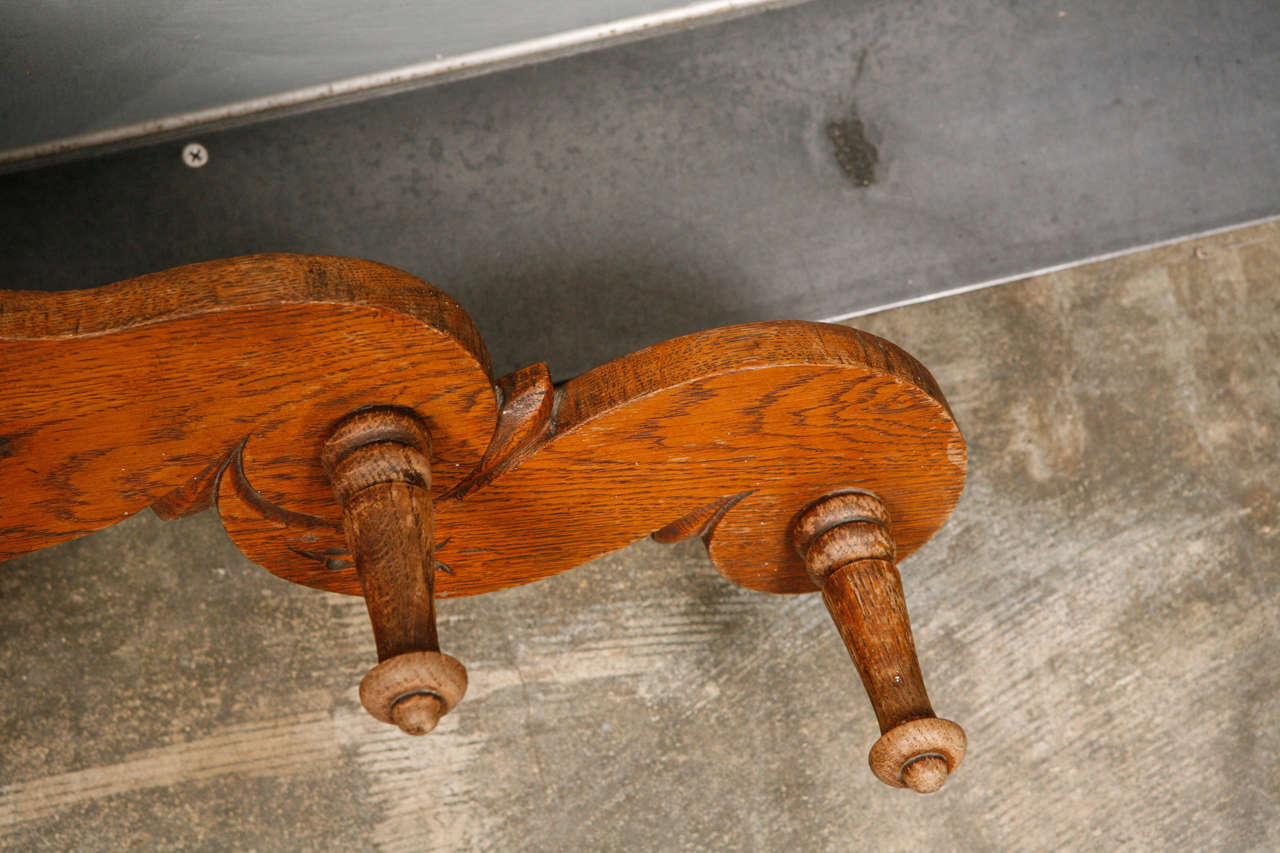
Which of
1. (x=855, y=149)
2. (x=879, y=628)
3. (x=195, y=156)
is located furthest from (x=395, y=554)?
(x=855, y=149)

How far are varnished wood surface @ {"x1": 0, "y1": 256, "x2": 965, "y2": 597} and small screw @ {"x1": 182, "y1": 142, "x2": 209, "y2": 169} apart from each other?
396 mm

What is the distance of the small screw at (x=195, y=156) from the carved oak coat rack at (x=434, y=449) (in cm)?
39

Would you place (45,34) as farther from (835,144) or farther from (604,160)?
(835,144)

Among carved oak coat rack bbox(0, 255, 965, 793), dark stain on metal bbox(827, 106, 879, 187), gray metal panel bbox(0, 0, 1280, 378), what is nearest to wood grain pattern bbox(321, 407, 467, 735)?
carved oak coat rack bbox(0, 255, 965, 793)

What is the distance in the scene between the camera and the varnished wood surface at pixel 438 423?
26.4 inches

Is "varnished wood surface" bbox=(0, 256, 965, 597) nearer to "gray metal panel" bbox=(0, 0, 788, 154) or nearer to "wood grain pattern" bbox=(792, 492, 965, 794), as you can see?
"wood grain pattern" bbox=(792, 492, 965, 794)

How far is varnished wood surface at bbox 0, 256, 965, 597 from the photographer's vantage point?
67 centimetres

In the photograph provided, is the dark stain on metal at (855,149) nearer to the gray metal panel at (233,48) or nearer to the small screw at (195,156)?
the gray metal panel at (233,48)

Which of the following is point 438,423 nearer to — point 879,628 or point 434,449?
point 434,449

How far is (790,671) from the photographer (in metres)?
1.26

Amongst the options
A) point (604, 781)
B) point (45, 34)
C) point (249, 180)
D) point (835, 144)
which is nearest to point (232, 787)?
point (604, 781)

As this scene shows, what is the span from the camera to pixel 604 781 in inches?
48.0

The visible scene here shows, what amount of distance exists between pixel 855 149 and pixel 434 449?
572 mm

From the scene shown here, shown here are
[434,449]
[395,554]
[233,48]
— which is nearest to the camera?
[395,554]
